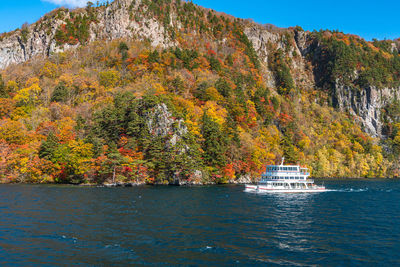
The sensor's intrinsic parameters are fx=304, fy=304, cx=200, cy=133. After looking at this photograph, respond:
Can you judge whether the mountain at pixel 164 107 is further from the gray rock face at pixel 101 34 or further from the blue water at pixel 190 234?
the blue water at pixel 190 234

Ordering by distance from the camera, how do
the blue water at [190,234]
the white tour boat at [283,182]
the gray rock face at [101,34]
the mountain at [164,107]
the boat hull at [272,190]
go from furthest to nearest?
1. the gray rock face at [101,34]
2. the mountain at [164,107]
3. the white tour boat at [283,182]
4. the boat hull at [272,190]
5. the blue water at [190,234]

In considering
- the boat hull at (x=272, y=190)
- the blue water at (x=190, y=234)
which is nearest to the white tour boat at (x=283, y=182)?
the boat hull at (x=272, y=190)

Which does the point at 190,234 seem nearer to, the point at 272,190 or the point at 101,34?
the point at 272,190

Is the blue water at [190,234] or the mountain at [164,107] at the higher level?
the mountain at [164,107]

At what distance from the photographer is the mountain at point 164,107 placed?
84.1m

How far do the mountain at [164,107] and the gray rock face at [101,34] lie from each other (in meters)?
0.57

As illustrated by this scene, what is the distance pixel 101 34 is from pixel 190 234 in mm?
148748

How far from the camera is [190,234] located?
3017 centimetres

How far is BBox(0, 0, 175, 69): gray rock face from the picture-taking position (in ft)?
508

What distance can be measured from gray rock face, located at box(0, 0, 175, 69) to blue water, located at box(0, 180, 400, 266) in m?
124

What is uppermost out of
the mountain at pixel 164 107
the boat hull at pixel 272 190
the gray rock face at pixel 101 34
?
the gray rock face at pixel 101 34

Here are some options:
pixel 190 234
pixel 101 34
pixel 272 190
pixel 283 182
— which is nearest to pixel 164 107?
pixel 272 190

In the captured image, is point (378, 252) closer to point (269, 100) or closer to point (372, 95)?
point (269, 100)

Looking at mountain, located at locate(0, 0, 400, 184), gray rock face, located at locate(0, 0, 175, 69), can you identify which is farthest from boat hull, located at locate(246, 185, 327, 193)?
gray rock face, located at locate(0, 0, 175, 69)
